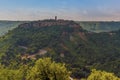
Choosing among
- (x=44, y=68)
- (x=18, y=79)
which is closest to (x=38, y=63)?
(x=44, y=68)

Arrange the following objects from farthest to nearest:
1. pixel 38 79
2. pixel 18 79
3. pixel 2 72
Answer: pixel 18 79
pixel 2 72
pixel 38 79

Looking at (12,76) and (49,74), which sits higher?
(49,74)

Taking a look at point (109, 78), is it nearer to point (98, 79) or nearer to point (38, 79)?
point (98, 79)

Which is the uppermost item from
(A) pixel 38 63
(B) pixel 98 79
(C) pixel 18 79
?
(A) pixel 38 63

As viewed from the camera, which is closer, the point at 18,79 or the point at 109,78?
the point at 109,78

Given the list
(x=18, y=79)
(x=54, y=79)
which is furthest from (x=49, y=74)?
(x=18, y=79)

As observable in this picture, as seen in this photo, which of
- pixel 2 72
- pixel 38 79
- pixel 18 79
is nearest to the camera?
pixel 38 79

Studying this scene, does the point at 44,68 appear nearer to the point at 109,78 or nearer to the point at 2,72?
the point at 109,78

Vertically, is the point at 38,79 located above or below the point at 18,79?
above

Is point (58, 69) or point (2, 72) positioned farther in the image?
point (2, 72)
